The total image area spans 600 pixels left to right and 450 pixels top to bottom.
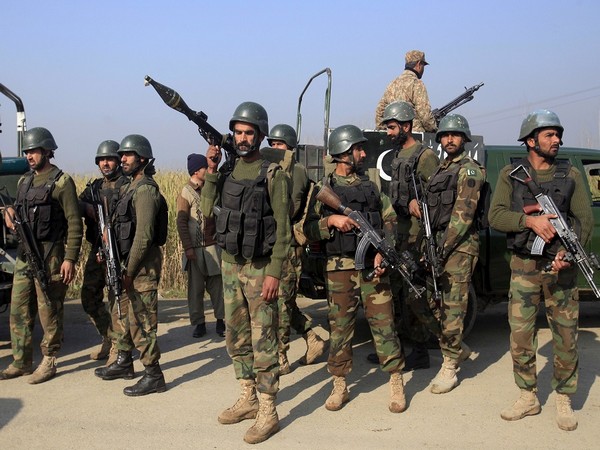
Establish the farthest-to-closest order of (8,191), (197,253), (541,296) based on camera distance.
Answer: (8,191), (197,253), (541,296)

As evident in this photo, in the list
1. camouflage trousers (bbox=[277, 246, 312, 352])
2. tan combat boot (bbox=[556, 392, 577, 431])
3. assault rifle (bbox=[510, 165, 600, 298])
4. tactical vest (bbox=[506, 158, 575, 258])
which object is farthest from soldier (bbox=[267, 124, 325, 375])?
tan combat boot (bbox=[556, 392, 577, 431])

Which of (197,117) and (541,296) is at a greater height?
(197,117)

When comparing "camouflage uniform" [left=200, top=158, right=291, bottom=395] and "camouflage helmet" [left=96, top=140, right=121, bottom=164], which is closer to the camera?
"camouflage uniform" [left=200, top=158, right=291, bottom=395]

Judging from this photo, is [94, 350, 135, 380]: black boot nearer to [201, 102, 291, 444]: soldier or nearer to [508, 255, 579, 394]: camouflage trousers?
[201, 102, 291, 444]: soldier

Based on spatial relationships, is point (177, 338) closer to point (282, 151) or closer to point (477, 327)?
point (282, 151)

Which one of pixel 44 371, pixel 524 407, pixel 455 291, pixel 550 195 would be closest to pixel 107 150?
pixel 44 371

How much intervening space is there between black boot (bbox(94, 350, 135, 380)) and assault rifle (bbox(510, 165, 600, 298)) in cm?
328

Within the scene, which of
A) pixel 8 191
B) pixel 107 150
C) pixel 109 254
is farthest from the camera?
pixel 8 191

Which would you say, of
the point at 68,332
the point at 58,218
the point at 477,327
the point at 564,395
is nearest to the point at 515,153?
the point at 477,327

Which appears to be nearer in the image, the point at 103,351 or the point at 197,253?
the point at 103,351

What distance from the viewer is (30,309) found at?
6.04 meters

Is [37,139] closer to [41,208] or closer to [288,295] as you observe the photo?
[41,208]

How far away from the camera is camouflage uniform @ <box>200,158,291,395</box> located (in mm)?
4641

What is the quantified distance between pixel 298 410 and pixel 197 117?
2.14 metres
